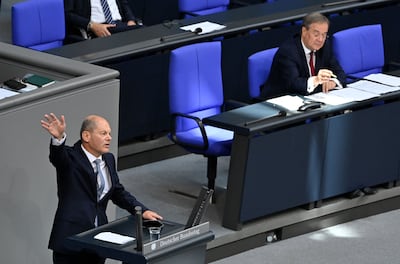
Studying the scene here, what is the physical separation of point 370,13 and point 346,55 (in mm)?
1354

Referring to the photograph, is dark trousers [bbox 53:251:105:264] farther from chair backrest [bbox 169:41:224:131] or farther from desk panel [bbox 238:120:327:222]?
chair backrest [bbox 169:41:224:131]

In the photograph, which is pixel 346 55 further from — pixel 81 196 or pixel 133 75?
pixel 81 196

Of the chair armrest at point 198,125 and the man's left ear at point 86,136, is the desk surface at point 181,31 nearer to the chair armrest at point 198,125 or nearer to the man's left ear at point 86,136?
the chair armrest at point 198,125

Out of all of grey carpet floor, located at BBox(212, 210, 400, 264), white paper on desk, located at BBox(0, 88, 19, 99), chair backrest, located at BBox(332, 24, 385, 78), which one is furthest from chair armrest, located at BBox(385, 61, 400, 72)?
white paper on desk, located at BBox(0, 88, 19, 99)

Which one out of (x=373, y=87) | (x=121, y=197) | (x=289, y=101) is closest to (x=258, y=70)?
(x=289, y=101)

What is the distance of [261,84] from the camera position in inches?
392

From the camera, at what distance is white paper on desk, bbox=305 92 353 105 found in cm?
952

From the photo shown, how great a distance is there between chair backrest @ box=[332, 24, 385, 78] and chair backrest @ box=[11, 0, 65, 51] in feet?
6.99

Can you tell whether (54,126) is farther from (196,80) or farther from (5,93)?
(196,80)

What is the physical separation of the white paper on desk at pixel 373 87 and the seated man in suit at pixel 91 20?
2146 mm

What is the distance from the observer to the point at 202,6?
481 inches

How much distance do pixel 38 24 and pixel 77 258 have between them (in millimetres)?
3696

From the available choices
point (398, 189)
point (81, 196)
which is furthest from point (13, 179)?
point (398, 189)

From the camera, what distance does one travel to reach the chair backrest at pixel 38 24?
33.9 ft
